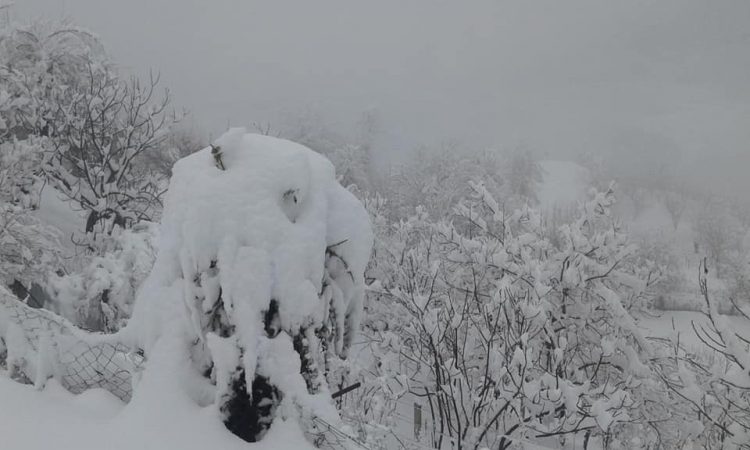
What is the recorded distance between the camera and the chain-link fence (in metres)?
2.67

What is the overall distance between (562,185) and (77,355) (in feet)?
253

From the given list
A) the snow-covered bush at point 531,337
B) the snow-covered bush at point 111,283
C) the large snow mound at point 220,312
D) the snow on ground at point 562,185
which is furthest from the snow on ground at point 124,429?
the snow on ground at point 562,185

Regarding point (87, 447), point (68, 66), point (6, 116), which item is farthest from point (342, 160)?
point (87, 447)

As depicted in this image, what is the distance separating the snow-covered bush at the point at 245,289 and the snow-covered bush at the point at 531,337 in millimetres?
3666

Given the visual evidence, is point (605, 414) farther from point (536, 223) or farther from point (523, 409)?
point (536, 223)

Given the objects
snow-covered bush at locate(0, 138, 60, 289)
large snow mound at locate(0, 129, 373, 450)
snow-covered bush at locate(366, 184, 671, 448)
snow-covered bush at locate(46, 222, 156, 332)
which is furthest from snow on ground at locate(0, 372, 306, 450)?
snow-covered bush at locate(0, 138, 60, 289)

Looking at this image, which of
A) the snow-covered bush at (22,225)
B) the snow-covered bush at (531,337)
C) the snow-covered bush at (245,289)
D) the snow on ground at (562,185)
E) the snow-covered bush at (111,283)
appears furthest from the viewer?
the snow on ground at (562,185)

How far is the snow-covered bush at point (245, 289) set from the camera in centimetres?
223

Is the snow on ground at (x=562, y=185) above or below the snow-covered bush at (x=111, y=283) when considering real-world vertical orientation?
below

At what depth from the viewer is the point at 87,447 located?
2088mm

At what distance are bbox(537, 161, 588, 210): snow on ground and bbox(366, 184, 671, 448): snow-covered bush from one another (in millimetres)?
56403

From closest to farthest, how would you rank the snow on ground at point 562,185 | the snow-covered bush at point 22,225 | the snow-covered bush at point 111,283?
the snow-covered bush at point 111,283
the snow-covered bush at point 22,225
the snow on ground at point 562,185

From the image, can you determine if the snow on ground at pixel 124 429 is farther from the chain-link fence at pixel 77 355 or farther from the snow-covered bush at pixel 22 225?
the snow-covered bush at pixel 22 225

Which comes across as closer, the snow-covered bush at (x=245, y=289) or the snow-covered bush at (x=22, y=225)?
the snow-covered bush at (x=245, y=289)
